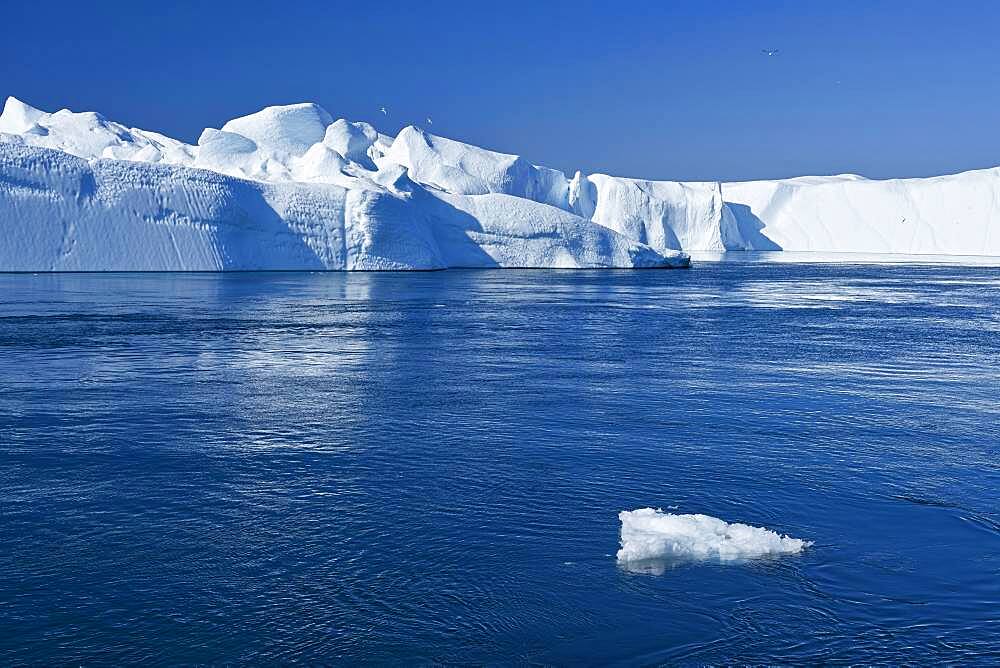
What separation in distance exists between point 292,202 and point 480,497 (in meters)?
34.5

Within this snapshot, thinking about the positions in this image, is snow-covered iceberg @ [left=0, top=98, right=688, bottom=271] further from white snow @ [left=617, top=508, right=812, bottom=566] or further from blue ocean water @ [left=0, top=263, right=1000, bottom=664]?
white snow @ [left=617, top=508, right=812, bottom=566]

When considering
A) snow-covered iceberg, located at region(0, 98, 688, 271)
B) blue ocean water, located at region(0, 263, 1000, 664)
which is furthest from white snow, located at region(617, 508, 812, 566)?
snow-covered iceberg, located at region(0, 98, 688, 271)

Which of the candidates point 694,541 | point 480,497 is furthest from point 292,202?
point 694,541

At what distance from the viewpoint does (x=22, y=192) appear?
33.9 meters

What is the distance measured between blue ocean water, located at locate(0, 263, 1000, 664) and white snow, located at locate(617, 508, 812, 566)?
141 millimetres

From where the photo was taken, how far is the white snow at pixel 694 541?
5.51 meters

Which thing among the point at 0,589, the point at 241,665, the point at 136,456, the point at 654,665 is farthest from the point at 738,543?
the point at 136,456

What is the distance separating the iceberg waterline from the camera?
3481 centimetres

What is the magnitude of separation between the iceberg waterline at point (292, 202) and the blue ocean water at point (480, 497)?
21.6 metres

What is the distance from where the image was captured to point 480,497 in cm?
659

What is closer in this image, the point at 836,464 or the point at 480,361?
the point at 836,464

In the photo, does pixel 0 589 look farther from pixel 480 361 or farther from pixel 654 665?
pixel 480 361

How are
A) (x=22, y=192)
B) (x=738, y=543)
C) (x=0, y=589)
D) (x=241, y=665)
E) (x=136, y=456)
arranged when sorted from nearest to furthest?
(x=241, y=665) → (x=0, y=589) → (x=738, y=543) → (x=136, y=456) → (x=22, y=192)

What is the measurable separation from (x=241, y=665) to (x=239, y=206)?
35412 millimetres
